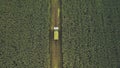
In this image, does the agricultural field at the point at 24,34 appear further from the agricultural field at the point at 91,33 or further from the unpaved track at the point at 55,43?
the agricultural field at the point at 91,33

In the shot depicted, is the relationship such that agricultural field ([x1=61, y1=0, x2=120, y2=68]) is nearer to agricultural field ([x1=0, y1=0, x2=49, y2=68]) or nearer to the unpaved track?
the unpaved track

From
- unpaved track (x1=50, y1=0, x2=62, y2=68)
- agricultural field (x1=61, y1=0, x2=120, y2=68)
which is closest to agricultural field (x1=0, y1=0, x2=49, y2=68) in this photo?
unpaved track (x1=50, y1=0, x2=62, y2=68)

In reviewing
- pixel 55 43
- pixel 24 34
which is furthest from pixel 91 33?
pixel 24 34

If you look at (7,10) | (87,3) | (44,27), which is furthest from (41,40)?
(87,3)

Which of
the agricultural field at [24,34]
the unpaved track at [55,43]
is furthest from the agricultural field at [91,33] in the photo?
the agricultural field at [24,34]

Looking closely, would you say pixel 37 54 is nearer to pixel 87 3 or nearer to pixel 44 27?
pixel 44 27

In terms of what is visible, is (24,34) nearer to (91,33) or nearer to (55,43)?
(55,43)
